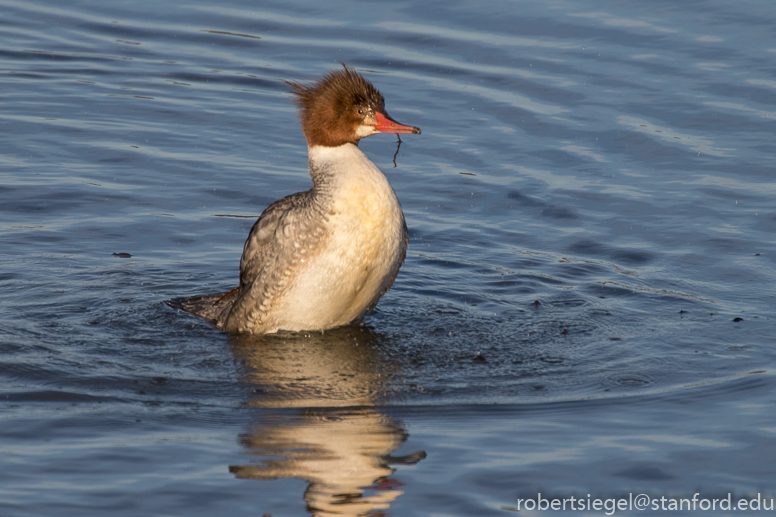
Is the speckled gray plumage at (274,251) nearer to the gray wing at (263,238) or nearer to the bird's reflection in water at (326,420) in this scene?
the gray wing at (263,238)

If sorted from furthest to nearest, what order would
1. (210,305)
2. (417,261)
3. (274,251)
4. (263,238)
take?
(417,261), (210,305), (263,238), (274,251)

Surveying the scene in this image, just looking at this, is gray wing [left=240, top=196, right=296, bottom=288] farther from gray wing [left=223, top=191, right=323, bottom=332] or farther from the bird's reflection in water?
the bird's reflection in water

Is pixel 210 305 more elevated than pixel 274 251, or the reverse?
pixel 274 251

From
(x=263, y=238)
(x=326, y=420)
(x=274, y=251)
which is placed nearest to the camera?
(x=326, y=420)

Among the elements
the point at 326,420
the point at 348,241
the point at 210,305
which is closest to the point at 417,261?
the point at 210,305

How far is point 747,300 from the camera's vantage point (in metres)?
7.82

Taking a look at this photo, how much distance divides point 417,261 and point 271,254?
83.5 inches

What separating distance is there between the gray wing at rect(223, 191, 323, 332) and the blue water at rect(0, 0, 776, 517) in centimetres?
23

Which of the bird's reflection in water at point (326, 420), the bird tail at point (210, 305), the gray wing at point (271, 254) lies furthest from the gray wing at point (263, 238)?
the bird's reflection in water at point (326, 420)

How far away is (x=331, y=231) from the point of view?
22.6 ft

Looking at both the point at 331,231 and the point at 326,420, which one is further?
the point at 331,231

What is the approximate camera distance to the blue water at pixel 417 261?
530cm

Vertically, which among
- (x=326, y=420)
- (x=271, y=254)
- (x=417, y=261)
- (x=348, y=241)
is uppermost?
(x=348, y=241)

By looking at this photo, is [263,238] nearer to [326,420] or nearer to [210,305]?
[210,305]
